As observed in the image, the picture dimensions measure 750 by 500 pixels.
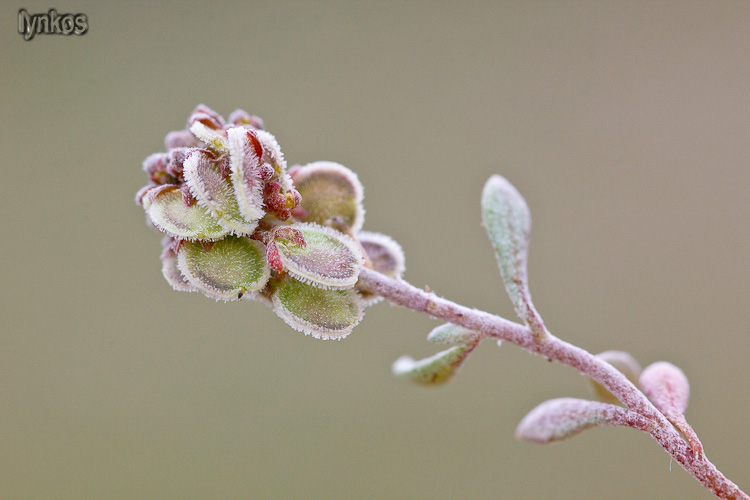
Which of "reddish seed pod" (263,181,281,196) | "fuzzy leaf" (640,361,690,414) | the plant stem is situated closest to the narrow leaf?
the plant stem

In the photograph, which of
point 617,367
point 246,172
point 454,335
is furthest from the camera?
point 617,367

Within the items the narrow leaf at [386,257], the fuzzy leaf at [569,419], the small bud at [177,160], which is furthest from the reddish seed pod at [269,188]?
the fuzzy leaf at [569,419]

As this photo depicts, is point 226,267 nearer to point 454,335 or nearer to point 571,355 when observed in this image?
point 454,335

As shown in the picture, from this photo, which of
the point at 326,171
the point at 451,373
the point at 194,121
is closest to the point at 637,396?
the point at 451,373

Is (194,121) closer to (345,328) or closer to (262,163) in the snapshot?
(262,163)

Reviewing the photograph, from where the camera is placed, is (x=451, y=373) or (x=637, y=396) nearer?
(x=637, y=396)

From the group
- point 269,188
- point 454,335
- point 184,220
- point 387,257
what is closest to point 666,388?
point 454,335
